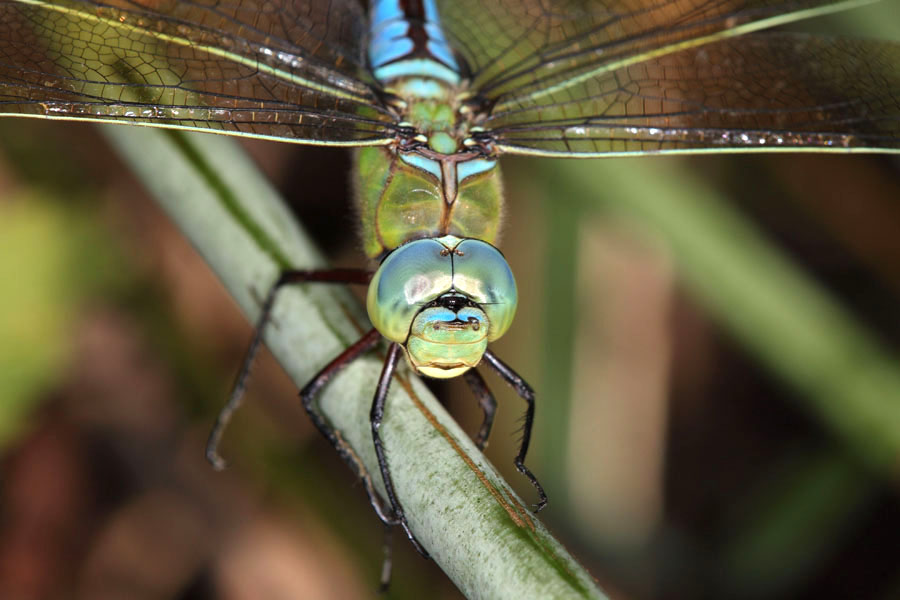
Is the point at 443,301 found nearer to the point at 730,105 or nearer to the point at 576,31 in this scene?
the point at 730,105

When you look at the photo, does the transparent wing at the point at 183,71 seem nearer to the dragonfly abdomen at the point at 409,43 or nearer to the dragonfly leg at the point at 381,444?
the dragonfly abdomen at the point at 409,43

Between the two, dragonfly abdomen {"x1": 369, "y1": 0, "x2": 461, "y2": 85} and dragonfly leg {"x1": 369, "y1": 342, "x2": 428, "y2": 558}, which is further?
dragonfly abdomen {"x1": 369, "y1": 0, "x2": 461, "y2": 85}

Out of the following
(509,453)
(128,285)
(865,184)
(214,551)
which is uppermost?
(865,184)

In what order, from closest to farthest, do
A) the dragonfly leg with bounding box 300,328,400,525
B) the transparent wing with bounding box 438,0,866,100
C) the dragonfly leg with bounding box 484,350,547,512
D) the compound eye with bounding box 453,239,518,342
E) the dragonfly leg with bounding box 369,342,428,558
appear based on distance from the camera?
the dragonfly leg with bounding box 369,342,428,558, the dragonfly leg with bounding box 300,328,400,525, the compound eye with bounding box 453,239,518,342, the dragonfly leg with bounding box 484,350,547,512, the transparent wing with bounding box 438,0,866,100

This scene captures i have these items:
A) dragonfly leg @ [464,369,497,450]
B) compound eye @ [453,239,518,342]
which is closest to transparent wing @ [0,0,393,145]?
compound eye @ [453,239,518,342]

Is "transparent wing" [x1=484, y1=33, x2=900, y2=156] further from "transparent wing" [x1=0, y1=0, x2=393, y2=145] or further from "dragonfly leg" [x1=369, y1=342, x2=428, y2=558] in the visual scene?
"dragonfly leg" [x1=369, y1=342, x2=428, y2=558]

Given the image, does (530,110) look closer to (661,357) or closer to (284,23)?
(284,23)

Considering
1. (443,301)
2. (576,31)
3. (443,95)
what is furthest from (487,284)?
(576,31)

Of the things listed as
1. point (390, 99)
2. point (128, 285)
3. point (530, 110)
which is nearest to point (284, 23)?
point (390, 99)
